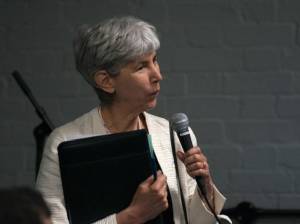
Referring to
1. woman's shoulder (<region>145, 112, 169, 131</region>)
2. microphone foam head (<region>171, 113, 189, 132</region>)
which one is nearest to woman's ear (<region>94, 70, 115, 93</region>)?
woman's shoulder (<region>145, 112, 169, 131</region>)

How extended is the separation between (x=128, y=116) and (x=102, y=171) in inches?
8.8

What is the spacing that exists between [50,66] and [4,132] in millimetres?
351

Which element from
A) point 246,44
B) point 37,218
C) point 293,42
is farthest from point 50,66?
point 37,218

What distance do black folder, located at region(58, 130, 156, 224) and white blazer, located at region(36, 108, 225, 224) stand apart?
0.13 ft

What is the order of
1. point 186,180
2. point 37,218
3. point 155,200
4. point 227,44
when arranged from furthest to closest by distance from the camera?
1. point 227,44
2. point 186,180
3. point 155,200
4. point 37,218

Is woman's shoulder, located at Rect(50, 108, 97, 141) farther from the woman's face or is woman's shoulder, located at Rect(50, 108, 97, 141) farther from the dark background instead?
the dark background

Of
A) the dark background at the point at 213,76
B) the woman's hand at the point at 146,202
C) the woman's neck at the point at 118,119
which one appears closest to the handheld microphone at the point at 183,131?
the woman's hand at the point at 146,202

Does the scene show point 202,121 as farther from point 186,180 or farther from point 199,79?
point 186,180


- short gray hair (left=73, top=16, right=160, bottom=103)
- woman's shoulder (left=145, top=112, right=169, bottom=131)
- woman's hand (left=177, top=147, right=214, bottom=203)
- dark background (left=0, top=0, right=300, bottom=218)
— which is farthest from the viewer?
dark background (left=0, top=0, right=300, bottom=218)

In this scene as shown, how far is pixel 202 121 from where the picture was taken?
287cm

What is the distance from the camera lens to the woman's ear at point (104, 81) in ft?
6.11

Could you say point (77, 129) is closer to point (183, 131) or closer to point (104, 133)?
point (104, 133)

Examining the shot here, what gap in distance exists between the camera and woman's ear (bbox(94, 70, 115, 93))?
6.11ft

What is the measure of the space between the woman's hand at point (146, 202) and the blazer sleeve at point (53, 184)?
42 millimetres
